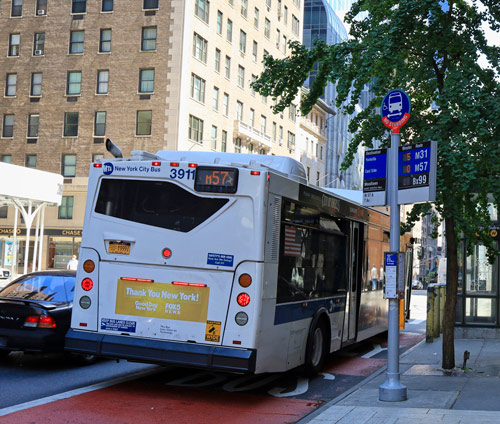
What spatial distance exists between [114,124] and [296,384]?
40.1m

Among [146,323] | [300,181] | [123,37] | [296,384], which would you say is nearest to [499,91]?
[300,181]

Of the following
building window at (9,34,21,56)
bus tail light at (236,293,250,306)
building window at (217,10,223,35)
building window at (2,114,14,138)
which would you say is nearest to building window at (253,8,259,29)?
building window at (217,10,223,35)

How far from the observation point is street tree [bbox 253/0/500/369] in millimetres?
10039

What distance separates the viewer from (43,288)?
37.0 feet

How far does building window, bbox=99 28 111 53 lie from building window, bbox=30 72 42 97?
16.8ft

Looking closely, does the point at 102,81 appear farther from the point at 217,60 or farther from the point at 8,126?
the point at 217,60

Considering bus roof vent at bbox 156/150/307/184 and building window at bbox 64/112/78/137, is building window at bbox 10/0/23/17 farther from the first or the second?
bus roof vent at bbox 156/150/307/184

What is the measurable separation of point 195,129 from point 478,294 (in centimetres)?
3401

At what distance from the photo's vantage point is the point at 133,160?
939cm

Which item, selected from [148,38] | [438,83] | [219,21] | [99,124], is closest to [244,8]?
[219,21]

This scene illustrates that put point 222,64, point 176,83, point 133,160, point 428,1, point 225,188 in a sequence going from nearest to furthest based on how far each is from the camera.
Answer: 1. point 225,188
2. point 133,160
3. point 428,1
4. point 176,83
5. point 222,64

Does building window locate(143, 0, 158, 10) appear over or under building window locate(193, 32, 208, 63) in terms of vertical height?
over

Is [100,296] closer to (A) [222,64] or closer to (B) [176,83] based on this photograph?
(B) [176,83]

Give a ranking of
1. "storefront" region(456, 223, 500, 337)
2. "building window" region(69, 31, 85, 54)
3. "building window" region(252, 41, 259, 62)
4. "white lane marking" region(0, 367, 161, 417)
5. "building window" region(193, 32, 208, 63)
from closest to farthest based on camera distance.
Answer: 1. "white lane marking" region(0, 367, 161, 417)
2. "storefront" region(456, 223, 500, 337)
3. "building window" region(193, 32, 208, 63)
4. "building window" region(69, 31, 85, 54)
5. "building window" region(252, 41, 259, 62)
